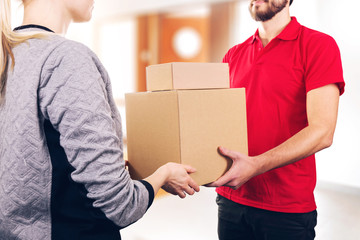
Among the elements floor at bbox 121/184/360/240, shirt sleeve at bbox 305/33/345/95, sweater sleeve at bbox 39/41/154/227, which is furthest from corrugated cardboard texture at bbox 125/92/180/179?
floor at bbox 121/184/360/240

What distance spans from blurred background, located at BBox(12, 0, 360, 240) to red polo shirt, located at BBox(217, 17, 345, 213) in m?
0.79

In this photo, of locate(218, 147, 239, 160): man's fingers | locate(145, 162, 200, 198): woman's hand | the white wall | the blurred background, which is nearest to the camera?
locate(145, 162, 200, 198): woman's hand

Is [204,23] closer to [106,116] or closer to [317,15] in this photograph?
[317,15]

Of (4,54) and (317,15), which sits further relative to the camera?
(317,15)

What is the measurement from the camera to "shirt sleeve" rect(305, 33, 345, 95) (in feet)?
3.48

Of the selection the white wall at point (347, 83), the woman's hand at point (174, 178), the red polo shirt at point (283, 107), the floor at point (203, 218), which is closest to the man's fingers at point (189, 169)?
the woman's hand at point (174, 178)

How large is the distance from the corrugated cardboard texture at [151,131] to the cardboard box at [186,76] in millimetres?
36

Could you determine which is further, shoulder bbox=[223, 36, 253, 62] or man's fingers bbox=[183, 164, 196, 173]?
shoulder bbox=[223, 36, 253, 62]

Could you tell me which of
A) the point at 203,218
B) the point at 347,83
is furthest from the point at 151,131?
the point at 347,83

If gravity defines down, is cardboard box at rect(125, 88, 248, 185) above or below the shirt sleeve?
below

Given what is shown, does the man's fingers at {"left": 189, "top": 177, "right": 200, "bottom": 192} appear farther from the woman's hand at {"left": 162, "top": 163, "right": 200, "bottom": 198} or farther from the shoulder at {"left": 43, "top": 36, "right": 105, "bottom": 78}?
the shoulder at {"left": 43, "top": 36, "right": 105, "bottom": 78}

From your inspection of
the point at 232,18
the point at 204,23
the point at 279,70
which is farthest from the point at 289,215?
the point at 204,23

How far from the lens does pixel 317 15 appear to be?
11.5ft

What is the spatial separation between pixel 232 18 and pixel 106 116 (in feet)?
12.7
